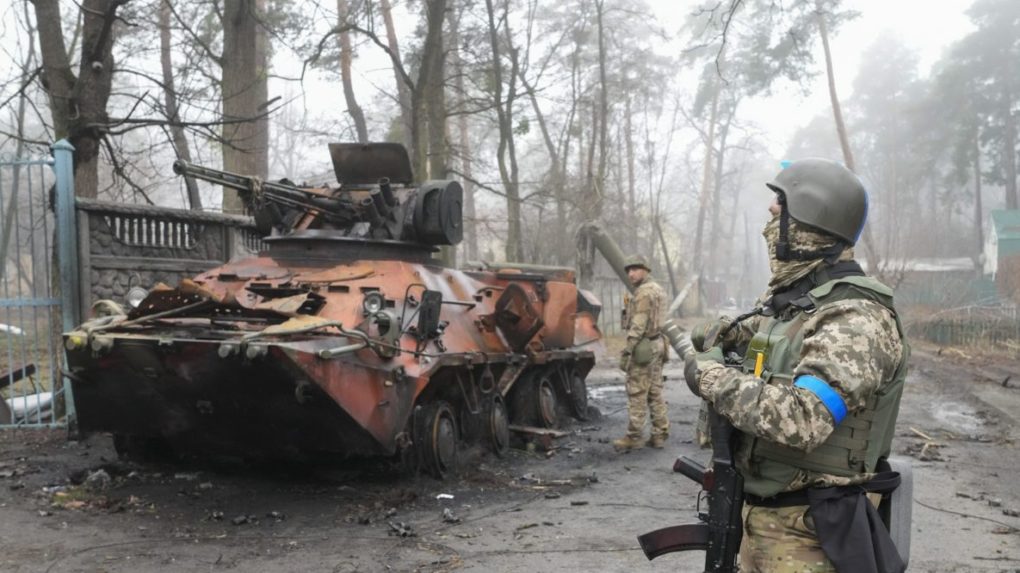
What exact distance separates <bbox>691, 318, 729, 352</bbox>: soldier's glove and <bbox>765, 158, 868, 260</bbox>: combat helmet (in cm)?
30

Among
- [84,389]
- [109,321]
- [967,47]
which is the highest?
[967,47]

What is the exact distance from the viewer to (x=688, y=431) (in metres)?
10.6

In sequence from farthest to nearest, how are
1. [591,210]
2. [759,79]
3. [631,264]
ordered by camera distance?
1. [759,79]
2. [591,210]
3. [631,264]

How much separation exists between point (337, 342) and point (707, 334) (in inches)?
151

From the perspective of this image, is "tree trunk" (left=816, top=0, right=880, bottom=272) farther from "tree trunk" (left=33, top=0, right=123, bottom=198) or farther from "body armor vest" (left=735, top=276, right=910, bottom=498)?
"body armor vest" (left=735, top=276, right=910, bottom=498)

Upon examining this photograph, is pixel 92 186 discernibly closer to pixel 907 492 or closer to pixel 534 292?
pixel 534 292

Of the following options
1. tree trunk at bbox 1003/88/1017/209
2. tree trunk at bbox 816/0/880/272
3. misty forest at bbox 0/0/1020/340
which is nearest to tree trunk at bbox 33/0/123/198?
misty forest at bbox 0/0/1020/340

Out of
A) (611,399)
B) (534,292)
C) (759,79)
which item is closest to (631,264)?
(534,292)

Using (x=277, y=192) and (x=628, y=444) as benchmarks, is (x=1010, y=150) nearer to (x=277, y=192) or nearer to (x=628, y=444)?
(x=628, y=444)

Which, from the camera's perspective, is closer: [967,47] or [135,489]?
[135,489]

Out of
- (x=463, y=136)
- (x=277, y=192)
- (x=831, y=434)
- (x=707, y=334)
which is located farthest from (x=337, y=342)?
(x=463, y=136)

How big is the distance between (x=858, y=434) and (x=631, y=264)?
6.95m

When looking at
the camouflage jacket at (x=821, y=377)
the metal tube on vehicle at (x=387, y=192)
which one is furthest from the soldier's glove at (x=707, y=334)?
the metal tube on vehicle at (x=387, y=192)

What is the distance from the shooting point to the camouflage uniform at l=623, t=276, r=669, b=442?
9531mm
